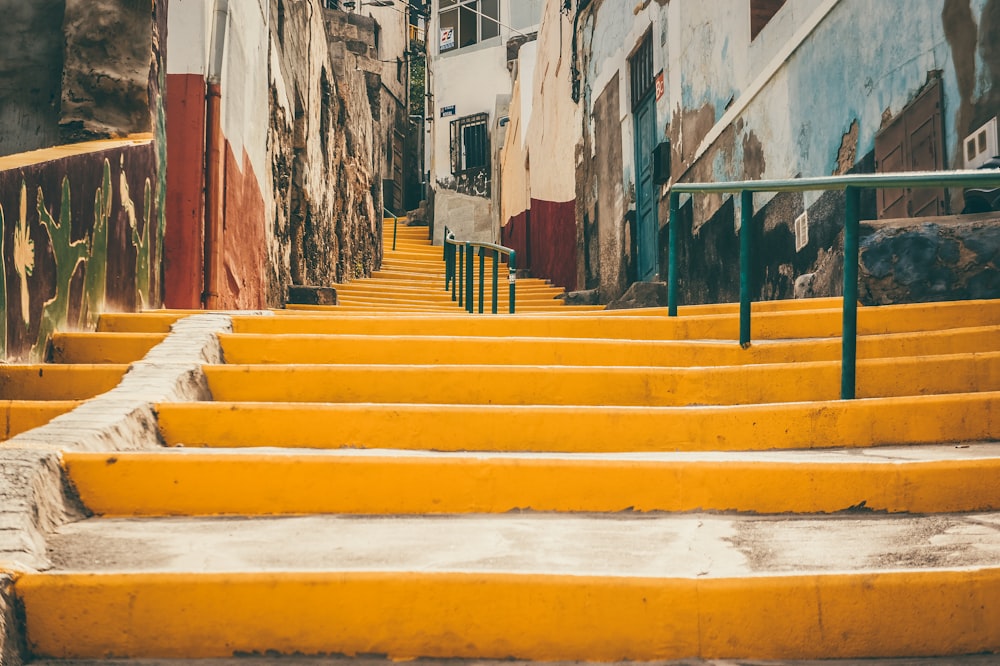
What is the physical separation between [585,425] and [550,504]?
455mm

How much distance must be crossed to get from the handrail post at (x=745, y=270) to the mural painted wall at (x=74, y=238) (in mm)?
2653

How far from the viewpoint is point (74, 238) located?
12.3 feet

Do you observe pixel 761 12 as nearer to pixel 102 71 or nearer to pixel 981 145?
pixel 981 145

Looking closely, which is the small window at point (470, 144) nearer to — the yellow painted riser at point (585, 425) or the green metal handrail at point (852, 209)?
the green metal handrail at point (852, 209)

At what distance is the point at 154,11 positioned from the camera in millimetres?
4820

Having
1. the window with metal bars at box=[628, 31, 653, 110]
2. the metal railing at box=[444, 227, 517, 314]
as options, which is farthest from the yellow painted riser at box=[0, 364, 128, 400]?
the window with metal bars at box=[628, 31, 653, 110]


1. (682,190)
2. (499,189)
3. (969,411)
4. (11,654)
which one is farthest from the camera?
(499,189)

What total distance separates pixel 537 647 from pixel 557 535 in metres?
0.39

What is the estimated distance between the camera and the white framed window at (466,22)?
21922 millimetres

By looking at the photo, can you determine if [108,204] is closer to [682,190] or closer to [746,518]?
[682,190]

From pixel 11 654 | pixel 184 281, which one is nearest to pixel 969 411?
pixel 11 654

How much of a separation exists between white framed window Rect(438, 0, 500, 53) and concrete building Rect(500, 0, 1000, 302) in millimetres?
10081

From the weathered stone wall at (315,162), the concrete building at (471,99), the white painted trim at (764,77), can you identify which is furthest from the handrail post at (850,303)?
the concrete building at (471,99)

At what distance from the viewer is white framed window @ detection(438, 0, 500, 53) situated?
863 inches
